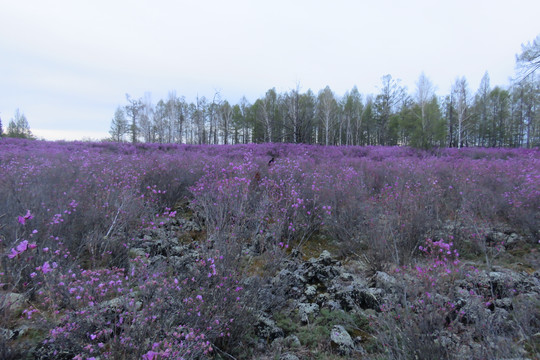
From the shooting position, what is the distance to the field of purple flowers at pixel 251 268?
1766mm

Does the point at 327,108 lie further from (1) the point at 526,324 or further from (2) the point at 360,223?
(1) the point at 526,324

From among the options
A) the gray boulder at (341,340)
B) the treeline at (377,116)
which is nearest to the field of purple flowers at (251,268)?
the gray boulder at (341,340)

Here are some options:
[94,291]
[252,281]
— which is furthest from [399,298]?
[94,291]

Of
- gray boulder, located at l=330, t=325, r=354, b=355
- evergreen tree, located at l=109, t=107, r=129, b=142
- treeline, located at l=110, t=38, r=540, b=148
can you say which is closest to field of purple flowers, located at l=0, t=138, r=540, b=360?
gray boulder, located at l=330, t=325, r=354, b=355

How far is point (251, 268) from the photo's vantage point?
3.34 m

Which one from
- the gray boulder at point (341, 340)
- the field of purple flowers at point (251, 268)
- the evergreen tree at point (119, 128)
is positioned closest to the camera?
the field of purple flowers at point (251, 268)

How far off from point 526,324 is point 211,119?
4678cm

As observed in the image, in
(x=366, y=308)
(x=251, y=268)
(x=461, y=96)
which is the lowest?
(x=366, y=308)

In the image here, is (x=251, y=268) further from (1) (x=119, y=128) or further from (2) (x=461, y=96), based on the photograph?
(1) (x=119, y=128)

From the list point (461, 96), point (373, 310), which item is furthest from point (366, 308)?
point (461, 96)

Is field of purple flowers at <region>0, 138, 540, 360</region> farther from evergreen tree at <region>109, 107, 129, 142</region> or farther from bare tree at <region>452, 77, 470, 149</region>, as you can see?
evergreen tree at <region>109, 107, 129, 142</region>

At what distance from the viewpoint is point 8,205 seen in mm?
3416

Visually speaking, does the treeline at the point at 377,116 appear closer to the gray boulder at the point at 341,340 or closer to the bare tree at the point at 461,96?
the bare tree at the point at 461,96

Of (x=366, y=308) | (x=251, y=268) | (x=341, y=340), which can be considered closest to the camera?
(x=341, y=340)
